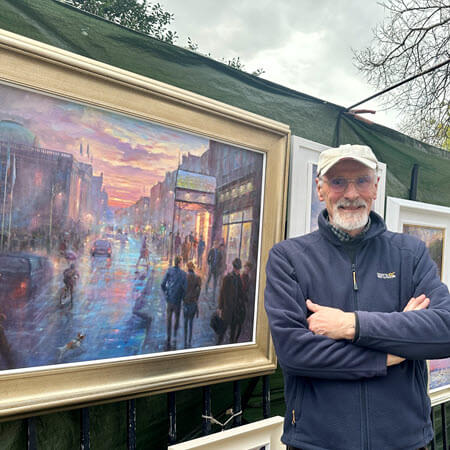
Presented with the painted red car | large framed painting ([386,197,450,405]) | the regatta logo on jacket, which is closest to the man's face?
the regatta logo on jacket

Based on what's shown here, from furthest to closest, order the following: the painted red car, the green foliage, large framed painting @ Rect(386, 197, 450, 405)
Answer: the green foliage → large framed painting @ Rect(386, 197, 450, 405) → the painted red car

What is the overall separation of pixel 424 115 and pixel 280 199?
3354mm

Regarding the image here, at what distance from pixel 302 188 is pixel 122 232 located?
778 millimetres

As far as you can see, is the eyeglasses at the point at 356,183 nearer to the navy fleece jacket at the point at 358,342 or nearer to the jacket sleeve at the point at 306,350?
the navy fleece jacket at the point at 358,342

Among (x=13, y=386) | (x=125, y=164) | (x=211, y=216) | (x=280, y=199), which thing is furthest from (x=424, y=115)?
(x=13, y=386)

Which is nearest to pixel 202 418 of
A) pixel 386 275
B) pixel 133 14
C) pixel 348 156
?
pixel 386 275

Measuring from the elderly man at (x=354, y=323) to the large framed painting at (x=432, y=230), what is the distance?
81cm

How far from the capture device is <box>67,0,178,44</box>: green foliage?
21.7ft

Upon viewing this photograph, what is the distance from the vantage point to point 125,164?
1004 mm

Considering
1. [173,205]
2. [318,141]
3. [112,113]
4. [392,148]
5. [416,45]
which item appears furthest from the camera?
[416,45]

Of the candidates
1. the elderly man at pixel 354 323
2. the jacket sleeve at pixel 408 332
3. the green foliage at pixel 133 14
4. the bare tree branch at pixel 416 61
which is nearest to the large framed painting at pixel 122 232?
the elderly man at pixel 354 323

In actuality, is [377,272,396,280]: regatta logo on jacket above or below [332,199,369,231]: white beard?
below

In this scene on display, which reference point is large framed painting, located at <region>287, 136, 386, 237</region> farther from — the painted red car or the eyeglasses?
the painted red car

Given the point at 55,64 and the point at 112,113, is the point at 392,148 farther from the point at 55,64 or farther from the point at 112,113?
the point at 55,64
